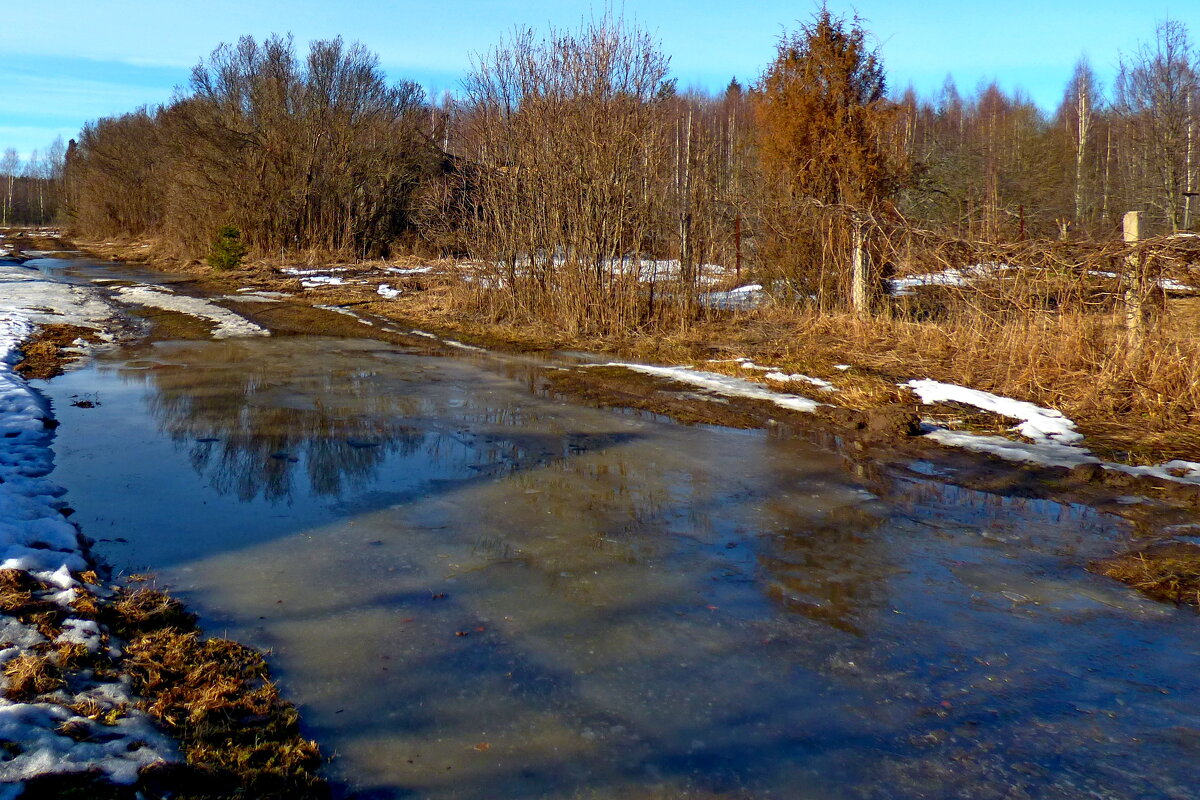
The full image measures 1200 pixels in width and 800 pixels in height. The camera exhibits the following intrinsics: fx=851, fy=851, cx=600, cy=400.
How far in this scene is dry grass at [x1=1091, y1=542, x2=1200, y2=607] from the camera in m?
4.80

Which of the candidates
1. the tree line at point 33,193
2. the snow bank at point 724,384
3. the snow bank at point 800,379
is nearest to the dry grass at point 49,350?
the snow bank at point 724,384

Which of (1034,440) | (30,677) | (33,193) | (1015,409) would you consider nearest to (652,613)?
(30,677)

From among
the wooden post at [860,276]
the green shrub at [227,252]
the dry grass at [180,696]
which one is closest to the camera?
the dry grass at [180,696]

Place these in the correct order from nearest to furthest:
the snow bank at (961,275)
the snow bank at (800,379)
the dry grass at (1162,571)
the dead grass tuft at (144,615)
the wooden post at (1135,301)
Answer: the dead grass tuft at (144,615)
the dry grass at (1162,571)
the wooden post at (1135,301)
the snow bank at (800,379)
the snow bank at (961,275)

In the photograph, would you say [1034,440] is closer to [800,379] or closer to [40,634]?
[800,379]

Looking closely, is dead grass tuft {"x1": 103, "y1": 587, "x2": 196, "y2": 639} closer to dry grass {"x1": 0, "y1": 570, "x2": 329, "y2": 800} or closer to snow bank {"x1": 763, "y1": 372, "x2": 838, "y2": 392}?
dry grass {"x1": 0, "y1": 570, "x2": 329, "y2": 800}

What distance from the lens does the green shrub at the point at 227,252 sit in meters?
29.9

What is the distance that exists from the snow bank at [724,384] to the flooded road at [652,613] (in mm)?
1420

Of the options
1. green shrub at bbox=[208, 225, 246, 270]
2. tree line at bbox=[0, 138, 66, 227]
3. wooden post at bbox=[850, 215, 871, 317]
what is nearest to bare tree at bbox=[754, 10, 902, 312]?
wooden post at bbox=[850, 215, 871, 317]

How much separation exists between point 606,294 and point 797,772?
12.5 metres

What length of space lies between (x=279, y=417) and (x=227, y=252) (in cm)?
2356

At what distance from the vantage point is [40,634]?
395 cm

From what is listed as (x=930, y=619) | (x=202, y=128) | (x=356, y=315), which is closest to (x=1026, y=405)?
(x=930, y=619)

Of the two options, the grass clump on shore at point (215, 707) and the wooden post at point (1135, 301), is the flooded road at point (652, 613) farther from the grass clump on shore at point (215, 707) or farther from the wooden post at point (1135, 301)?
the wooden post at point (1135, 301)
